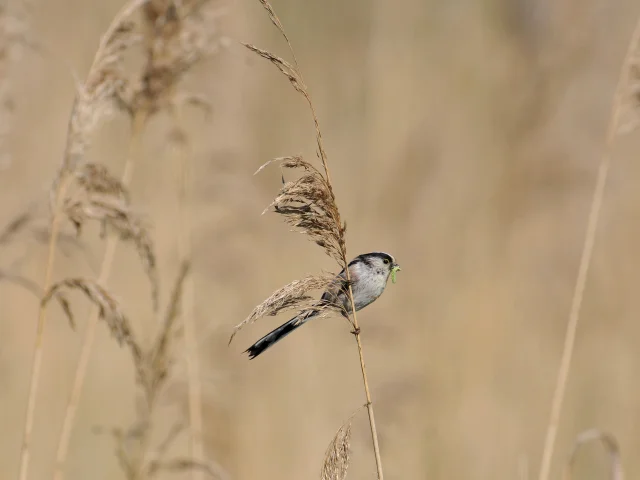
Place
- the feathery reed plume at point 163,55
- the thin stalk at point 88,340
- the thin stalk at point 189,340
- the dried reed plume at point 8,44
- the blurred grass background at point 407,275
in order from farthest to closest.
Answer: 1. the blurred grass background at point 407,275
2. the thin stalk at point 189,340
3. the dried reed plume at point 8,44
4. the feathery reed plume at point 163,55
5. the thin stalk at point 88,340

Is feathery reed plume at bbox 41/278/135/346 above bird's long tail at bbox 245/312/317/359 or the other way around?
above

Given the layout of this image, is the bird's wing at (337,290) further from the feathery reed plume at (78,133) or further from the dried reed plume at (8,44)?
the dried reed plume at (8,44)

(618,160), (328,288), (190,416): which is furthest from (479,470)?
(328,288)

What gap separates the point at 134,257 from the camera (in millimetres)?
5367

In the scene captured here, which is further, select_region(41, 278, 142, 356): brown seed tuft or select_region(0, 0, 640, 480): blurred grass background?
select_region(0, 0, 640, 480): blurred grass background

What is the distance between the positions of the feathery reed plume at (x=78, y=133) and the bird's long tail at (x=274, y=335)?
0.52 metres

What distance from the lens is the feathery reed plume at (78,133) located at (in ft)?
6.77

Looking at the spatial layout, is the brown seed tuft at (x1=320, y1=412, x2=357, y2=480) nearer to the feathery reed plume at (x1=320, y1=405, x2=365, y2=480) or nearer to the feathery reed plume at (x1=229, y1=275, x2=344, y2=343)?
the feathery reed plume at (x1=320, y1=405, x2=365, y2=480)

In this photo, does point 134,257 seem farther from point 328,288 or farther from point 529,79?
point 328,288

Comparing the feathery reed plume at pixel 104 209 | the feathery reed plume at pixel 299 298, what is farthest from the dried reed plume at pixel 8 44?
the feathery reed plume at pixel 299 298

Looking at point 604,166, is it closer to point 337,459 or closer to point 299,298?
point 299,298

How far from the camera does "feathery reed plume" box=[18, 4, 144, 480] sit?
6.77 feet

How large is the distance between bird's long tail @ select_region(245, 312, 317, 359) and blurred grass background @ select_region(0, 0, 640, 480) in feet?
3.93

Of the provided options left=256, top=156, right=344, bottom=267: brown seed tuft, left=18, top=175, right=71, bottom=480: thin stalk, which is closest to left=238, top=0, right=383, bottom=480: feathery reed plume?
left=256, top=156, right=344, bottom=267: brown seed tuft
